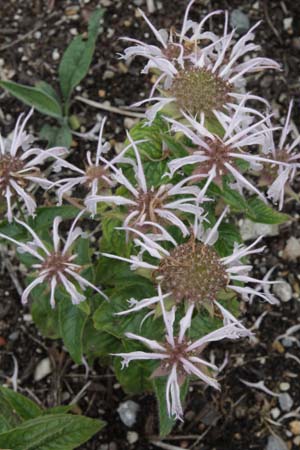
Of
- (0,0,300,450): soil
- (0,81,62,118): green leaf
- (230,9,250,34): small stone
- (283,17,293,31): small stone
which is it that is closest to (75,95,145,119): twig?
(0,0,300,450): soil

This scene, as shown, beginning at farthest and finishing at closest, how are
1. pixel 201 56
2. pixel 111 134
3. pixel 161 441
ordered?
pixel 111 134 → pixel 161 441 → pixel 201 56

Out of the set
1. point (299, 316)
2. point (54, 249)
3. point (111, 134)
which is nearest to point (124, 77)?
point (111, 134)

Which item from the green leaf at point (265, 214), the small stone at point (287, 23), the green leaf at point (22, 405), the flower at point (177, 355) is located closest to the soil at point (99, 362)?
the small stone at point (287, 23)

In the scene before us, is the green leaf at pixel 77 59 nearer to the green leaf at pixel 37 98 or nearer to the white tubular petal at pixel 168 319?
the green leaf at pixel 37 98

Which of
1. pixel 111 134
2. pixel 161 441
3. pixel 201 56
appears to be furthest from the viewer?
pixel 111 134

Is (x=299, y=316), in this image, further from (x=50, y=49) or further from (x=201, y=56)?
(x=50, y=49)

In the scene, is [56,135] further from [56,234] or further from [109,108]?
[56,234]

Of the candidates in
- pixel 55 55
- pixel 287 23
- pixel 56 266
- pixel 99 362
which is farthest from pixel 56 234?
pixel 287 23
